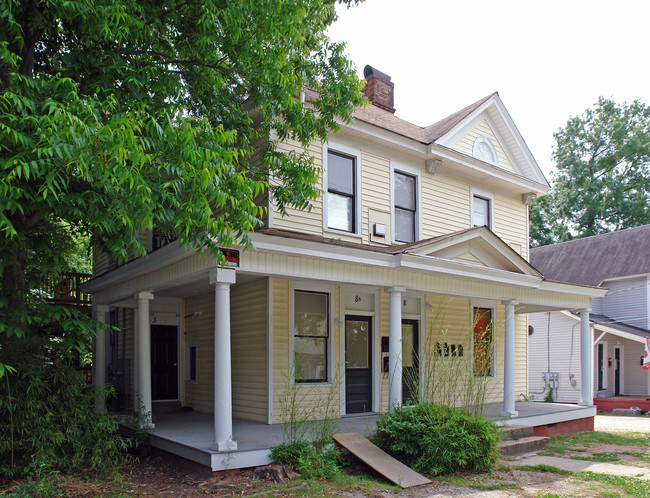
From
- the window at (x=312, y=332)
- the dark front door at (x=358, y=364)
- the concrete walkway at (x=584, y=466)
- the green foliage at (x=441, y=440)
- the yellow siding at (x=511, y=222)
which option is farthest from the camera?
the yellow siding at (x=511, y=222)

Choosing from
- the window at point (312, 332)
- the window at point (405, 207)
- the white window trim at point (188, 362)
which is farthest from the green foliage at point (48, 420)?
the window at point (405, 207)

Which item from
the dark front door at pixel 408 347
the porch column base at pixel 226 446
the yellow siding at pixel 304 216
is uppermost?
the yellow siding at pixel 304 216

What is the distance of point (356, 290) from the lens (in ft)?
37.4

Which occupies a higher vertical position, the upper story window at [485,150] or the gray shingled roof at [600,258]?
the upper story window at [485,150]

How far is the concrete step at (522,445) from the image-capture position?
9.27 meters

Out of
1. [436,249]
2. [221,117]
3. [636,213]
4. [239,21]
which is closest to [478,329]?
[436,249]

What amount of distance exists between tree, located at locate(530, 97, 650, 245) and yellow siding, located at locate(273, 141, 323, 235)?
27.9 m

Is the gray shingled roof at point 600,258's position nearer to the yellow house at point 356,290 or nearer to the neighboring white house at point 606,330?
the neighboring white house at point 606,330

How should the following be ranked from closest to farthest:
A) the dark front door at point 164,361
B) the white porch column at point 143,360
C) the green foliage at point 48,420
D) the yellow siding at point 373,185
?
the green foliage at point 48,420 < the white porch column at point 143,360 < the yellow siding at point 373,185 < the dark front door at point 164,361

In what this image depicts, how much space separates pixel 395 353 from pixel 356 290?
7.67 feet

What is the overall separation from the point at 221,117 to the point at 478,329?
8598mm

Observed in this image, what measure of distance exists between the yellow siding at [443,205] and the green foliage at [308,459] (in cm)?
611

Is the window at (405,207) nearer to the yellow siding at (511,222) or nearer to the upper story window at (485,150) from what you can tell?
the upper story window at (485,150)

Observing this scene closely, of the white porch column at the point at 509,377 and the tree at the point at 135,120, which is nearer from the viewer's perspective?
the tree at the point at 135,120
